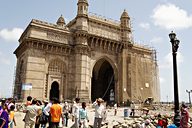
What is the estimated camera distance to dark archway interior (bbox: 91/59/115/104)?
39138 mm

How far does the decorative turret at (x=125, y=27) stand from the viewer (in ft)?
121

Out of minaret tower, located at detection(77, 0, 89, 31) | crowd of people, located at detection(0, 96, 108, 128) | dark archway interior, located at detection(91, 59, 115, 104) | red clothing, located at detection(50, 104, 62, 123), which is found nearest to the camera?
crowd of people, located at detection(0, 96, 108, 128)

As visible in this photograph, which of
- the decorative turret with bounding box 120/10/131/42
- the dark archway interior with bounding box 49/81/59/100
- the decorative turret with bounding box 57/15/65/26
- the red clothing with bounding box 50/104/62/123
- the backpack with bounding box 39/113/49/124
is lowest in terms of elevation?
the backpack with bounding box 39/113/49/124

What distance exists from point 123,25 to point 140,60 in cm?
699

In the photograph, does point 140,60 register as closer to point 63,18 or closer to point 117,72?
point 117,72

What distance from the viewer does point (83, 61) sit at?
31.4 m

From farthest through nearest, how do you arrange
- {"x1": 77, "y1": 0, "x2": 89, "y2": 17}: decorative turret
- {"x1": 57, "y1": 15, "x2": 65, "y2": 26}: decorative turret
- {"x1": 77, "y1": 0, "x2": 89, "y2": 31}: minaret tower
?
{"x1": 57, "y1": 15, "x2": 65, "y2": 26}: decorative turret < {"x1": 77, "y1": 0, "x2": 89, "y2": 17}: decorative turret < {"x1": 77, "y1": 0, "x2": 89, "y2": 31}: minaret tower

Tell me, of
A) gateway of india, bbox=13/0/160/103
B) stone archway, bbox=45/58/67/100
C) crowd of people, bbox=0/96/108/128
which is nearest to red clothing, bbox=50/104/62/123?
crowd of people, bbox=0/96/108/128

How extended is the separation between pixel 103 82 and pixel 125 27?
10.4m

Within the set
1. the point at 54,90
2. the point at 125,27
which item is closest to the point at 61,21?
the point at 125,27

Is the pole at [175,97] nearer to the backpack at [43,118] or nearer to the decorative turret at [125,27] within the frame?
the backpack at [43,118]

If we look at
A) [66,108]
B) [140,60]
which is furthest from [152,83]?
[66,108]

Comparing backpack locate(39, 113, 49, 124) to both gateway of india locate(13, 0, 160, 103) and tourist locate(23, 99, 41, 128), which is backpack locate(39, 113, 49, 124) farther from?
gateway of india locate(13, 0, 160, 103)

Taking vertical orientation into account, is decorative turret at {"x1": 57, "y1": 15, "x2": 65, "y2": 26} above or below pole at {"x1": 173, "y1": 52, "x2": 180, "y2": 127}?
above
